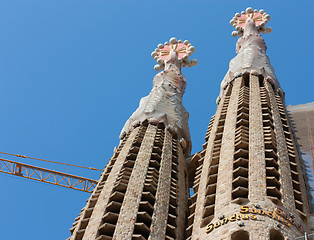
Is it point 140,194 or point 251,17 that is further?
point 251,17

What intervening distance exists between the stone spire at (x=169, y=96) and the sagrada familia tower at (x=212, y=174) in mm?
106

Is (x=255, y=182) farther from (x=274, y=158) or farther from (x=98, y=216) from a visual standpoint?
(x=98, y=216)

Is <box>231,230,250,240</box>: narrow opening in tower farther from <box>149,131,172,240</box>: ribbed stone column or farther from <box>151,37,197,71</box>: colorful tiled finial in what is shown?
<box>151,37,197,71</box>: colorful tiled finial

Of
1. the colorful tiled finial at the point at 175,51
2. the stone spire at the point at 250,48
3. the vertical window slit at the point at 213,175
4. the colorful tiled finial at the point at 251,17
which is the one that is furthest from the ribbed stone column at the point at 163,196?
the colorful tiled finial at the point at 251,17

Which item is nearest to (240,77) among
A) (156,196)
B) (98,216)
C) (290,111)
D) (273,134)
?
(290,111)

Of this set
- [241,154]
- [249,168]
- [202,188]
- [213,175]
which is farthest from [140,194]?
[249,168]

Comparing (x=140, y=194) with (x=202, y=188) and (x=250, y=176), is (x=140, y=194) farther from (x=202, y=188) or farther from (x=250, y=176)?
(x=250, y=176)

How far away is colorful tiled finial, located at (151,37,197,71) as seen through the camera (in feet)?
208

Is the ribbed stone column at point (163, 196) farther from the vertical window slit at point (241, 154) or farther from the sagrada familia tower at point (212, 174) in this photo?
the vertical window slit at point (241, 154)

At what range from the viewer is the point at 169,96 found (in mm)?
55438

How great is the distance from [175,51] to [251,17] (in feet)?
21.8

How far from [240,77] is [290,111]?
568cm

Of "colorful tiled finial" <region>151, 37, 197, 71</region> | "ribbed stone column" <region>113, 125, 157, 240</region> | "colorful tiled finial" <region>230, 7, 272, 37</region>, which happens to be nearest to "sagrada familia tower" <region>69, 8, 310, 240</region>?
"ribbed stone column" <region>113, 125, 157, 240</region>

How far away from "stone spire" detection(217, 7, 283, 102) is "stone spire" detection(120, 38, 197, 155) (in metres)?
3.27
